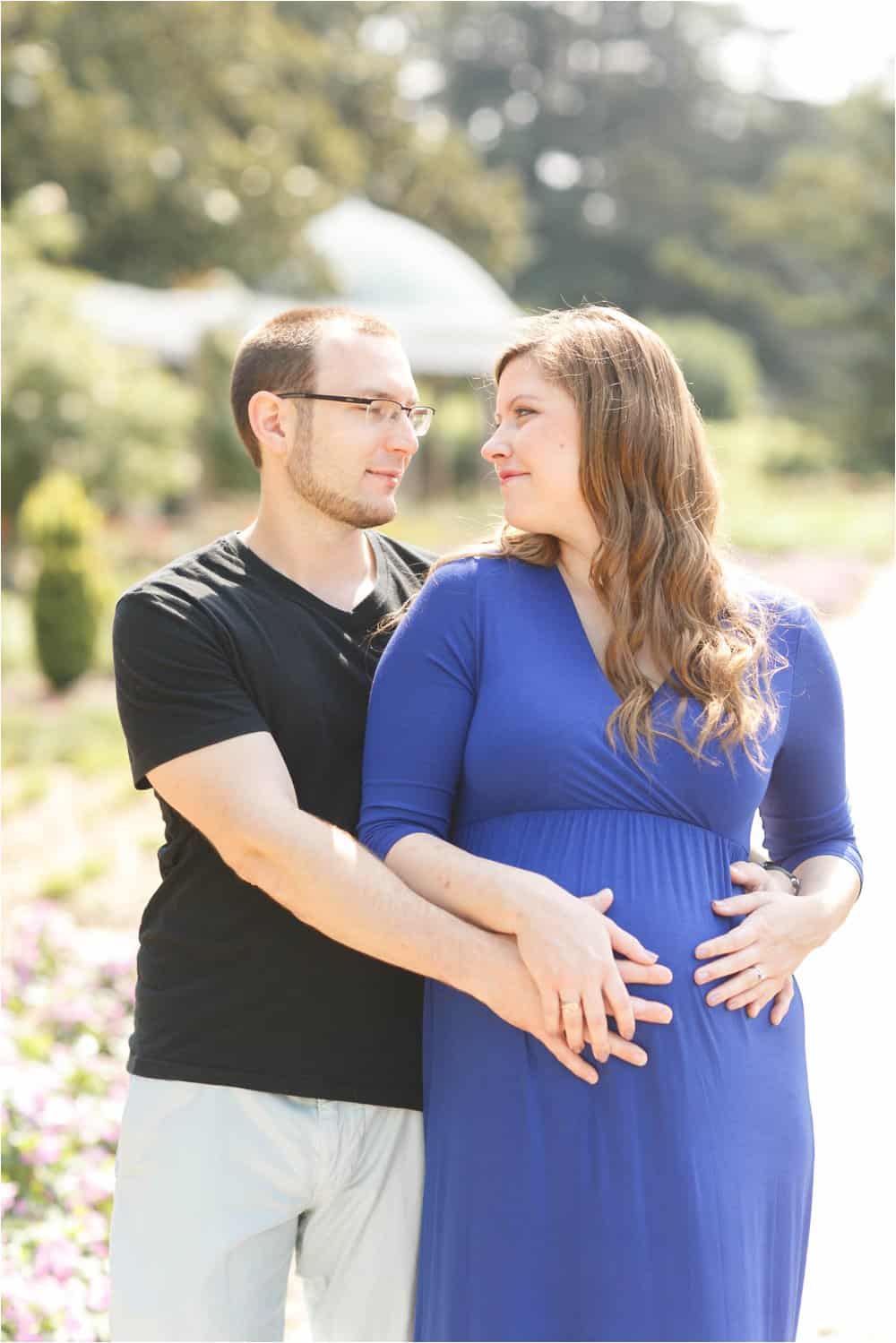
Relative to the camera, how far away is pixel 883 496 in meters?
29.0

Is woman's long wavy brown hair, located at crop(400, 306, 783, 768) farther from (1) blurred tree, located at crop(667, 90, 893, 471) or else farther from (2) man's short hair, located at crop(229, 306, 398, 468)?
(1) blurred tree, located at crop(667, 90, 893, 471)

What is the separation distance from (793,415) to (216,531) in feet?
70.9

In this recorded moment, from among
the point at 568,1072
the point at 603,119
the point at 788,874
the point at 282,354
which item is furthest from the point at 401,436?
the point at 603,119

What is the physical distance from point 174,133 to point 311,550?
65.4ft

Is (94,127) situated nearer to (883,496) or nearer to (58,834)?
(58,834)

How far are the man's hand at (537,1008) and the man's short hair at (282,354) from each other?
1156 millimetres

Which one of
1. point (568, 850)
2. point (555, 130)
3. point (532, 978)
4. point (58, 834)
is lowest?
point (58, 834)

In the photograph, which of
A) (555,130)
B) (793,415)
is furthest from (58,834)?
(555,130)

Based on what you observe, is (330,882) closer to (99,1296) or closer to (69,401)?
(99,1296)

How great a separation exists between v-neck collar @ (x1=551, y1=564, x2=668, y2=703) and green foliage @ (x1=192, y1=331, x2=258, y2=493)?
21.9m

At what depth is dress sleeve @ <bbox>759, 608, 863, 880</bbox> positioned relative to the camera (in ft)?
8.56

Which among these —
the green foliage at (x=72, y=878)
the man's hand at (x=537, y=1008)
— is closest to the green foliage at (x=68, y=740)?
the green foliage at (x=72, y=878)

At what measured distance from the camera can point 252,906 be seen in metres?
2.54

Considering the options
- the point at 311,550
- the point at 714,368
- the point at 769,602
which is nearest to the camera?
the point at 769,602
